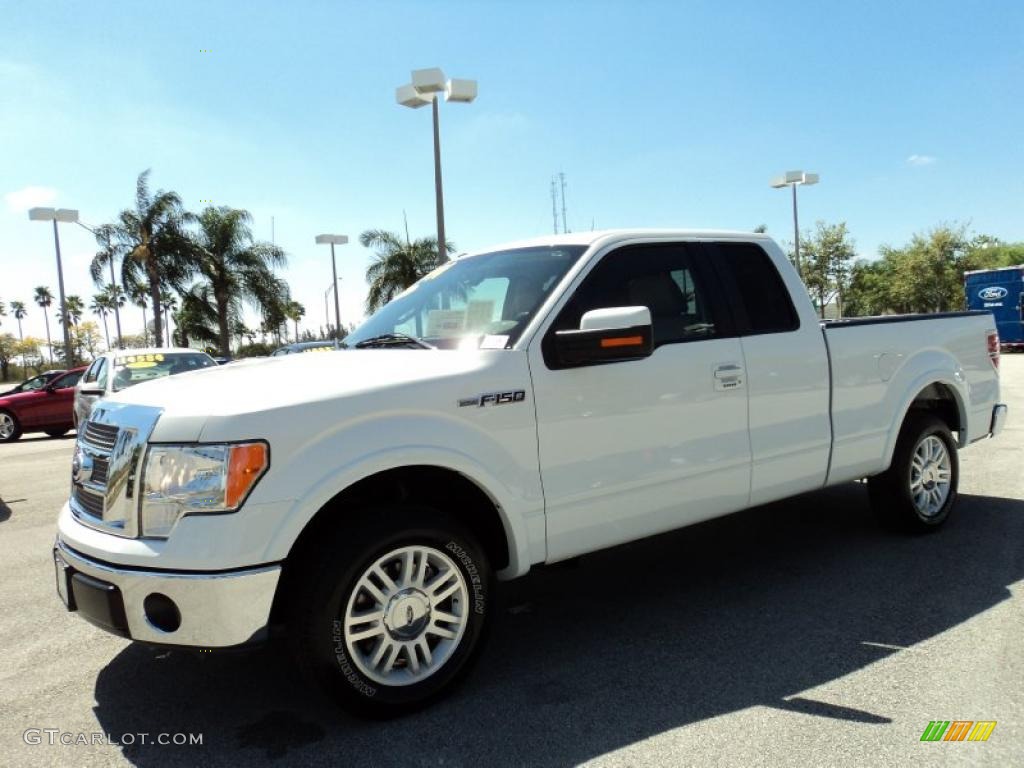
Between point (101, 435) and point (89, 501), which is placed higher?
point (101, 435)

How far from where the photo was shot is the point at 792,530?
547 centimetres

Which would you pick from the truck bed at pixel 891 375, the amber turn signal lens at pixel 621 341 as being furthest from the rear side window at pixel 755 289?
the amber turn signal lens at pixel 621 341

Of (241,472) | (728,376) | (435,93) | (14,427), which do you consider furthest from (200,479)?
(14,427)

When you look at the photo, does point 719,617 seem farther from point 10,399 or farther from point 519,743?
point 10,399

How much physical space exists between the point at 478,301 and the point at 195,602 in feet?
6.14

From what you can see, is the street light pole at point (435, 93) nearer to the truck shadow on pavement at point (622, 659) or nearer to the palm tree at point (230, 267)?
the truck shadow on pavement at point (622, 659)

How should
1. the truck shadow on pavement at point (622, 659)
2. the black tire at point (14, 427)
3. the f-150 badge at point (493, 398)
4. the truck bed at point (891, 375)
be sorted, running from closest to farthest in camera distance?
the truck shadow on pavement at point (622, 659)
the f-150 badge at point (493, 398)
the truck bed at point (891, 375)
the black tire at point (14, 427)

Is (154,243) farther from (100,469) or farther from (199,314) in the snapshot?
(100,469)

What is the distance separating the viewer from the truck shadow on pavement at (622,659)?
2.84 m

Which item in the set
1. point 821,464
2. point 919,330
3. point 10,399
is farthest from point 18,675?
point 10,399

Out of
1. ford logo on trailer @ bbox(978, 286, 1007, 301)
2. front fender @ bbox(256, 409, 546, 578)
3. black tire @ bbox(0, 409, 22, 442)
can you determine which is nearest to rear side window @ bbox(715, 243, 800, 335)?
front fender @ bbox(256, 409, 546, 578)

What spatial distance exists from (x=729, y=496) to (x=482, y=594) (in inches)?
58.6

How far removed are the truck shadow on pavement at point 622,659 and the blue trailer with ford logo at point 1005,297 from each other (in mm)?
28354

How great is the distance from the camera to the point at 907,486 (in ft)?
16.2
